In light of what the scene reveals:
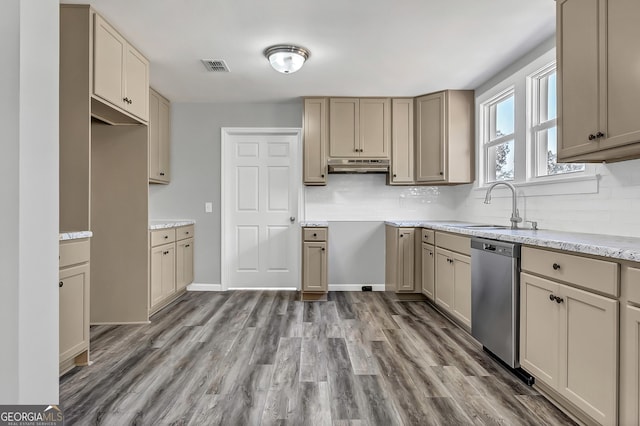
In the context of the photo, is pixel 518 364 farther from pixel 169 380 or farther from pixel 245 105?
pixel 245 105

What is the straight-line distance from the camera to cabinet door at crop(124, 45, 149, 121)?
9.20 ft

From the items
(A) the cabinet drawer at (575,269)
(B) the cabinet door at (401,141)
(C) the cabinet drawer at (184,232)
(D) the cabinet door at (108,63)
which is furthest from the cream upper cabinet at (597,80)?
(C) the cabinet drawer at (184,232)

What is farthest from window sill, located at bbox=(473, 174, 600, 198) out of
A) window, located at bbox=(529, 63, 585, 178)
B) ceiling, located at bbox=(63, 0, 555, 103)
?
ceiling, located at bbox=(63, 0, 555, 103)

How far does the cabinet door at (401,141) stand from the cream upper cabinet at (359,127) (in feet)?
0.24

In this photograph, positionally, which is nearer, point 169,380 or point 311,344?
point 169,380

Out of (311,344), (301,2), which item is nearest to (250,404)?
(311,344)

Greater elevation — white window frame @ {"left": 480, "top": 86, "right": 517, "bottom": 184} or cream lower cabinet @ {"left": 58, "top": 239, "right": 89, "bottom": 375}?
white window frame @ {"left": 480, "top": 86, "right": 517, "bottom": 184}

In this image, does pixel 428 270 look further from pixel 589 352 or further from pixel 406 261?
pixel 589 352

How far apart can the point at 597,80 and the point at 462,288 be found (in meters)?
1.75

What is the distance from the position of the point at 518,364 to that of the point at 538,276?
0.61 m

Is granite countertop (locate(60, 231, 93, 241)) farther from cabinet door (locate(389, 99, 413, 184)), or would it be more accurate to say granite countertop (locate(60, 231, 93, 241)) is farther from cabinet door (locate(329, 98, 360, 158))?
cabinet door (locate(389, 99, 413, 184))

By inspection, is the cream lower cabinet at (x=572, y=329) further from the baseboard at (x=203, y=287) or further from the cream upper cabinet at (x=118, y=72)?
the baseboard at (x=203, y=287)

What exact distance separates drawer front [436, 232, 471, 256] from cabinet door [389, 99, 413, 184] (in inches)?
42.7

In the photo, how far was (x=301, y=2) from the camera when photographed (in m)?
2.29
